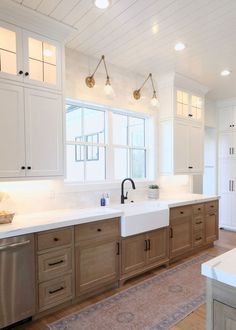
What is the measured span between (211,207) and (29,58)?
3.51 metres

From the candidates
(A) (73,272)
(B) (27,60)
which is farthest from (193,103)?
(A) (73,272)

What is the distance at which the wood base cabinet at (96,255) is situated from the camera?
242 centimetres

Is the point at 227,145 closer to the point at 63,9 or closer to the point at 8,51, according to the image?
the point at 63,9

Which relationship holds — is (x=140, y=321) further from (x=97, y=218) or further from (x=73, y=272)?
(x=97, y=218)

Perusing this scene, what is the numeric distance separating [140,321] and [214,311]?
132 centimetres

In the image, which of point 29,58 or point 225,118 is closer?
point 29,58

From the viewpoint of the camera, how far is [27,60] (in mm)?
2340

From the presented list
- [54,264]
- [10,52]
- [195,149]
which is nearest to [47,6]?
[10,52]

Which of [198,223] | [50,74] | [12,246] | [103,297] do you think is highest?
[50,74]

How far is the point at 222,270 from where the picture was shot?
42.8 inches

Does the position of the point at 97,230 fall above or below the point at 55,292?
above

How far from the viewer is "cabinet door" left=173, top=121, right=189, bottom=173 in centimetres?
396

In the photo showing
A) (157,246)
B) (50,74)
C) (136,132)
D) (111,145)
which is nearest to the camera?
(50,74)

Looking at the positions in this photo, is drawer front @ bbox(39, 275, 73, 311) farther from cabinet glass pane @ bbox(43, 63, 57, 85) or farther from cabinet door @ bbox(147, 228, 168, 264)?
cabinet glass pane @ bbox(43, 63, 57, 85)
